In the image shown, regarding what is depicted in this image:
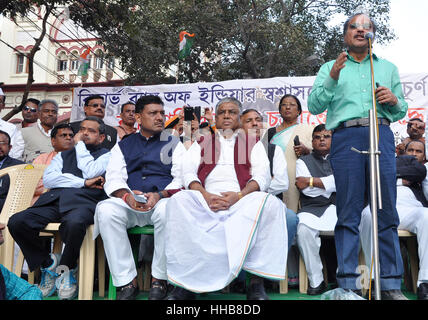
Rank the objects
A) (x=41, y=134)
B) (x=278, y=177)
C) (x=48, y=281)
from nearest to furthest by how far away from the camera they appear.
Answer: (x=48, y=281), (x=278, y=177), (x=41, y=134)

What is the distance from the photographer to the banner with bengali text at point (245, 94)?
7.75 metres

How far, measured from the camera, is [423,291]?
3492mm

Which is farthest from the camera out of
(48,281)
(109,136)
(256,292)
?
(109,136)

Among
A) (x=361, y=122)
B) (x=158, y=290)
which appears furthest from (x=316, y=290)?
(x=361, y=122)

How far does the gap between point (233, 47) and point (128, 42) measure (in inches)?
198

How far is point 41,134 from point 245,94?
3683 millimetres

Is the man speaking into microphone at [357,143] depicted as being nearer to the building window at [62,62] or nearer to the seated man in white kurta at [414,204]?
the seated man in white kurta at [414,204]

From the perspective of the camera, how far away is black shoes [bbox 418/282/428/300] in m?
3.47

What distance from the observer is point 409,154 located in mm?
4734

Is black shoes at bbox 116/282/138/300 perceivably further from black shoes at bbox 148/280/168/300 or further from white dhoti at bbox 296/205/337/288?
white dhoti at bbox 296/205/337/288

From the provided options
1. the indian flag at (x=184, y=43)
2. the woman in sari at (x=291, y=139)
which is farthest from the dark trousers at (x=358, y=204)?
the indian flag at (x=184, y=43)

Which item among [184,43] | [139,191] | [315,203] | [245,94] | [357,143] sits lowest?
[315,203]

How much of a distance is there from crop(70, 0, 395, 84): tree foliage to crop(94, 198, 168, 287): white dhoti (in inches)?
380

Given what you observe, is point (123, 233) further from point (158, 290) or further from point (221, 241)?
point (221, 241)
